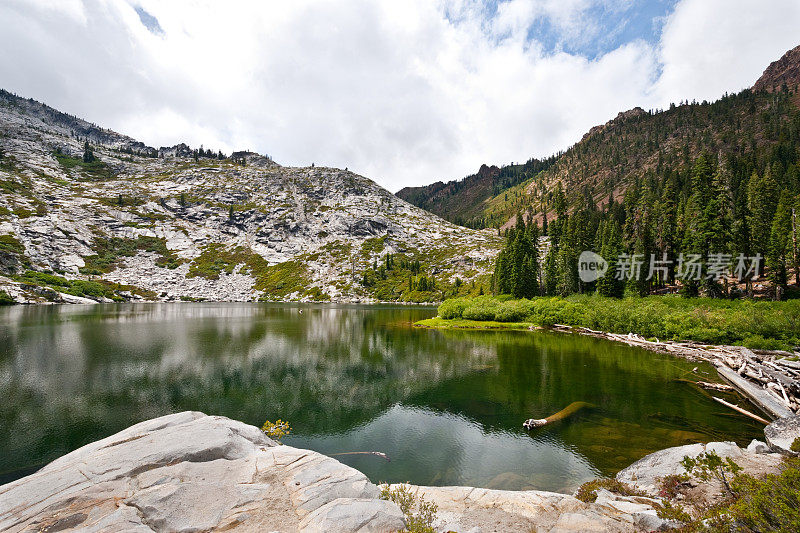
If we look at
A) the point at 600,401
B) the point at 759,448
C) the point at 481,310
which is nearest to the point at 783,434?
the point at 759,448

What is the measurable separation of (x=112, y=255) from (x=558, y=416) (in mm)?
232168

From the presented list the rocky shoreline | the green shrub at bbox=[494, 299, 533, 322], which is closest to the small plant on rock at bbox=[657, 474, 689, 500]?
the rocky shoreline

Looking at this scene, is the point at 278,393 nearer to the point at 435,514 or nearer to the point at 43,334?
the point at 435,514

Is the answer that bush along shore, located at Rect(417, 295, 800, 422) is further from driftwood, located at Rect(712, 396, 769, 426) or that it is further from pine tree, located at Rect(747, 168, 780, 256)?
pine tree, located at Rect(747, 168, 780, 256)

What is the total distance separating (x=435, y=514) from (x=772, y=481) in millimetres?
8460

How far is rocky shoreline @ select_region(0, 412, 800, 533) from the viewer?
8.45 meters

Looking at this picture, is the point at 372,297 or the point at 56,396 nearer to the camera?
the point at 56,396

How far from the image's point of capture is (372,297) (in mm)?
190000

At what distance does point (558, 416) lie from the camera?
22.7 metres

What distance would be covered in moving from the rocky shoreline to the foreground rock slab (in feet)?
0.10

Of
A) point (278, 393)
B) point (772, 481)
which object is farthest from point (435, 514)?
point (278, 393)

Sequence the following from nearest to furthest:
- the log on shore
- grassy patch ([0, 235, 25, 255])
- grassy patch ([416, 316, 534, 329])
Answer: the log on shore
grassy patch ([416, 316, 534, 329])
grassy patch ([0, 235, 25, 255])

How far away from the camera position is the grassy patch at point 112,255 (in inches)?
6535

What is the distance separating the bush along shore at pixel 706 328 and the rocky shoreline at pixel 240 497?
18.6m
